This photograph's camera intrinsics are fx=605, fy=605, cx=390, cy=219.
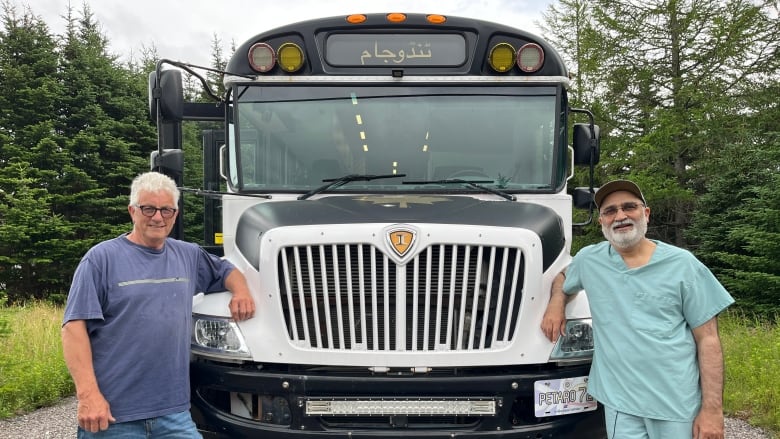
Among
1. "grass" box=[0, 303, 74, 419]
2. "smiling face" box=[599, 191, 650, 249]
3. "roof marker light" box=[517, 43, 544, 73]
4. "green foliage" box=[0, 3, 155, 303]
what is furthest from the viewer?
"green foliage" box=[0, 3, 155, 303]

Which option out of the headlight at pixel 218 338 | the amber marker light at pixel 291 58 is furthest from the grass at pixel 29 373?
the amber marker light at pixel 291 58

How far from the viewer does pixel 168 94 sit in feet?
11.9

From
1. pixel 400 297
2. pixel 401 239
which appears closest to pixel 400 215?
pixel 401 239

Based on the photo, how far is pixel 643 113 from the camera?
1364 cm

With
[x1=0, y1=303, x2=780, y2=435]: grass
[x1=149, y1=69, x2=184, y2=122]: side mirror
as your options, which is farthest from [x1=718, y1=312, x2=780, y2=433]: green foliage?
[x1=149, y1=69, x2=184, y2=122]: side mirror

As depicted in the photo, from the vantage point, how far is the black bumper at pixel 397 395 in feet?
9.30

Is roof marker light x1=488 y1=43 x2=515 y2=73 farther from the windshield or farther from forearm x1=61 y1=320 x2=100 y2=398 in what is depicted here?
forearm x1=61 y1=320 x2=100 y2=398

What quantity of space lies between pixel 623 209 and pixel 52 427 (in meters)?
4.60

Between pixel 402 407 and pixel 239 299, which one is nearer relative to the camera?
pixel 402 407

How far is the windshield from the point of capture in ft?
12.7

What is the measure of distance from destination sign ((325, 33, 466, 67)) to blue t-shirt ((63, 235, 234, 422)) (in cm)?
184

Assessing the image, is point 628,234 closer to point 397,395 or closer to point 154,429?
point 397,395

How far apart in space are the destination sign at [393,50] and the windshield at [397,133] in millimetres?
173

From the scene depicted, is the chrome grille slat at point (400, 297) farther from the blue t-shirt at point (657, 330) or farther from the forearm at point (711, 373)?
the forearm at point (711, 373)
